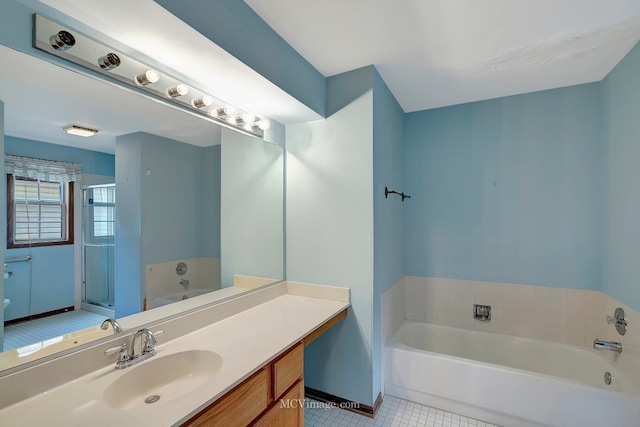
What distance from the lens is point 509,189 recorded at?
8.01ft

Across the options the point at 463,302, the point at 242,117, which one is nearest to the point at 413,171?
the point at 463,302

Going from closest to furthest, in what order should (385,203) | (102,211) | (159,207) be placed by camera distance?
(102,211) < (159,207) < (385,203)

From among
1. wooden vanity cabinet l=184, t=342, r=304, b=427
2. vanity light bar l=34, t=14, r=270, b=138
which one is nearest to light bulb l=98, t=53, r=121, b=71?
vanity light bar l=34, t=14, r=270, b=138

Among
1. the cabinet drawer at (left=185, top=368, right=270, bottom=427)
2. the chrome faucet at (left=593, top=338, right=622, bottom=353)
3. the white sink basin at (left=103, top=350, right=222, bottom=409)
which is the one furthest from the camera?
the chrome faucet at (left=593, top=338, right=622, bottom=353)

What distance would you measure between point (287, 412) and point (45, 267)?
125 centimetres

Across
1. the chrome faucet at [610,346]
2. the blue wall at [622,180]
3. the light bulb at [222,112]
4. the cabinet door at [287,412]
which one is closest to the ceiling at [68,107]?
the light bulb at [222,112]

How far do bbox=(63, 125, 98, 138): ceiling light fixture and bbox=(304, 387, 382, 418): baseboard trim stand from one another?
84.2 inches

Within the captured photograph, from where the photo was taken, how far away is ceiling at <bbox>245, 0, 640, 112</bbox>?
1435 millimetres

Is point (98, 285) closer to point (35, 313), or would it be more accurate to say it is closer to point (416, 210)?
point (35, 313)

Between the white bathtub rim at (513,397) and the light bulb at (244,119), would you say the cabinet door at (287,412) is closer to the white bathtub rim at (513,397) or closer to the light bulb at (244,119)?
the white bathtub rim at (513,397)

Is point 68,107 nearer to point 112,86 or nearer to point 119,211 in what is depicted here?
point 112,86

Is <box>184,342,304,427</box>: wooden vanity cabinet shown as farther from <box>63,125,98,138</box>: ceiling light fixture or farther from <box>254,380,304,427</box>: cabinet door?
<box>63,125,98,138</box>: ceiling light fixture

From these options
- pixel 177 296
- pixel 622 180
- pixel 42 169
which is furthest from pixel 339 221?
pixel 622 180

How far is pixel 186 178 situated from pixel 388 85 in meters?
1.63
